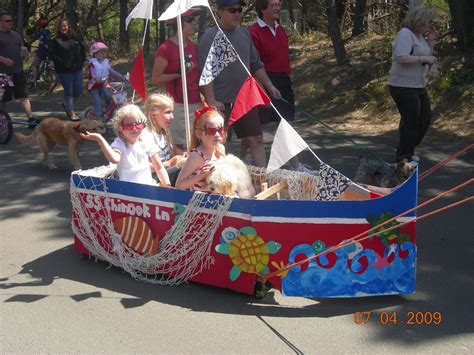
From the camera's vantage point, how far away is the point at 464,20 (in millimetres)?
11844

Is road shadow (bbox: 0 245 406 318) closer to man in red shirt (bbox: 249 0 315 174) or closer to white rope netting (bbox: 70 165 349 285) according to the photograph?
white rope netting (bbox: 70 165 349 285)

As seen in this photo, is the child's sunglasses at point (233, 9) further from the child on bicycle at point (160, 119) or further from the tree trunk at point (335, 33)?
the tree trunk at point (335, 33)

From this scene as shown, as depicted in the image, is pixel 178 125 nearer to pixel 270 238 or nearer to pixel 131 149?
pixel 131 149

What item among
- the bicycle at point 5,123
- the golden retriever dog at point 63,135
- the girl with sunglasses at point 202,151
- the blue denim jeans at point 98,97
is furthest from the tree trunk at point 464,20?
the girl with sunglasses at point 202,151

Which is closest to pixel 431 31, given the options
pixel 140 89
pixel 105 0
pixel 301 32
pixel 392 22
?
pixel 140 89

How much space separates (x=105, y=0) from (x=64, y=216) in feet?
69.8

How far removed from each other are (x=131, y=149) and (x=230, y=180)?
35.1 inches

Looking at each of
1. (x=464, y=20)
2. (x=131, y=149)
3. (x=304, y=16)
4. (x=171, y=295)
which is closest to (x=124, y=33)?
(x=304, y=16)

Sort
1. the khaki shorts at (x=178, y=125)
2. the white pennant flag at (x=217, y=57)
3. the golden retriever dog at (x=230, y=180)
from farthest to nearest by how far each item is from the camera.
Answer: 1. the khaki shorts at (x=178, y=125)
2. the white pennant flag at (x=217, y=57)
3. the golden retriever dog at (x=230, y=180)

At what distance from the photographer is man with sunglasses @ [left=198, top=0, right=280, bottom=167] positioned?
594 cm

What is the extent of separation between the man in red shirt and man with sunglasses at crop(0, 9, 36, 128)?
188 inches

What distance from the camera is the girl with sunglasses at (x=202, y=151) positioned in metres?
4.65
